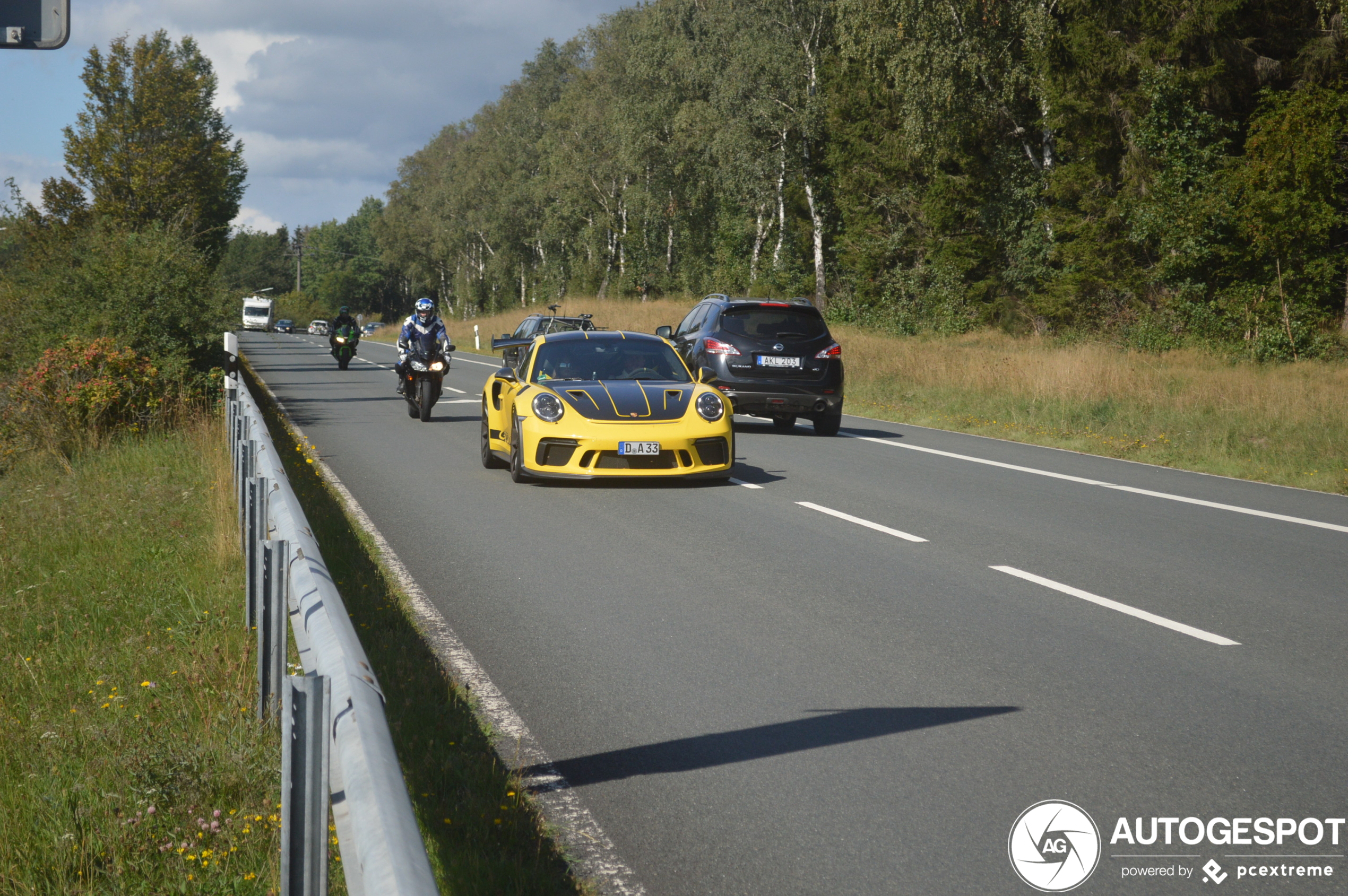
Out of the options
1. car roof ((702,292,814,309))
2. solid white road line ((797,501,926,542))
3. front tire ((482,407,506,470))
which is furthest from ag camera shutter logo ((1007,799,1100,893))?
car roof ((702,292,814,309))

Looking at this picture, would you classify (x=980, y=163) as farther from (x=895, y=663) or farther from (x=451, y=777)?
(x=451, y=777)

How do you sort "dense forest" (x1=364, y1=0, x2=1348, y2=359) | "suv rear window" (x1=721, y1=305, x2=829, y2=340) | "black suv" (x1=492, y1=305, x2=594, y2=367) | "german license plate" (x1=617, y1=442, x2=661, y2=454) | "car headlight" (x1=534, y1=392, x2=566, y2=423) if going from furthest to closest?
"black suv" (x1=492, y1=305, x2=594, y2=367) → "dense forest" (x1=364, y1=0, x2=1348, y2=359) → "suv rear window" (x1=721, y1=305, x2=829, y2=340) → "car headlight" (x1=534, y1=392, x2=566, y2=423) → "german license plate" (x1=617, y1=442, x2=661, y2=454)

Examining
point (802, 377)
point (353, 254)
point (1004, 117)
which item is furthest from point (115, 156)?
point (353, 254)

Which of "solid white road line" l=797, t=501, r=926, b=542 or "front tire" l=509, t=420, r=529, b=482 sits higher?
"front tire" l=509, t=420, r=529, b=482

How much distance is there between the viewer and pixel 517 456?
11938 mm

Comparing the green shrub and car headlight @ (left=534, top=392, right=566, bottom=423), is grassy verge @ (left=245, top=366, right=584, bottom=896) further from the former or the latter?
the green shrub

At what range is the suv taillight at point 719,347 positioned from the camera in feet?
56.0

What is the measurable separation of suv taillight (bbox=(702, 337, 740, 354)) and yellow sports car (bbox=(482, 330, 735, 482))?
4.31m

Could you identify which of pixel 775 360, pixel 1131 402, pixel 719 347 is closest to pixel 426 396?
pixel 719 347

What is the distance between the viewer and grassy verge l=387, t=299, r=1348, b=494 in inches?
602

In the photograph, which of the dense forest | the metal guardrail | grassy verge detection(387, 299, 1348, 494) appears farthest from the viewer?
the dense forest

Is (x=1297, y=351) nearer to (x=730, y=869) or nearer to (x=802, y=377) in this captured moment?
(x=802, y=377)

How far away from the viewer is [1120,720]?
16.2ft

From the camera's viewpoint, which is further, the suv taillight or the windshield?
the suv taillight
